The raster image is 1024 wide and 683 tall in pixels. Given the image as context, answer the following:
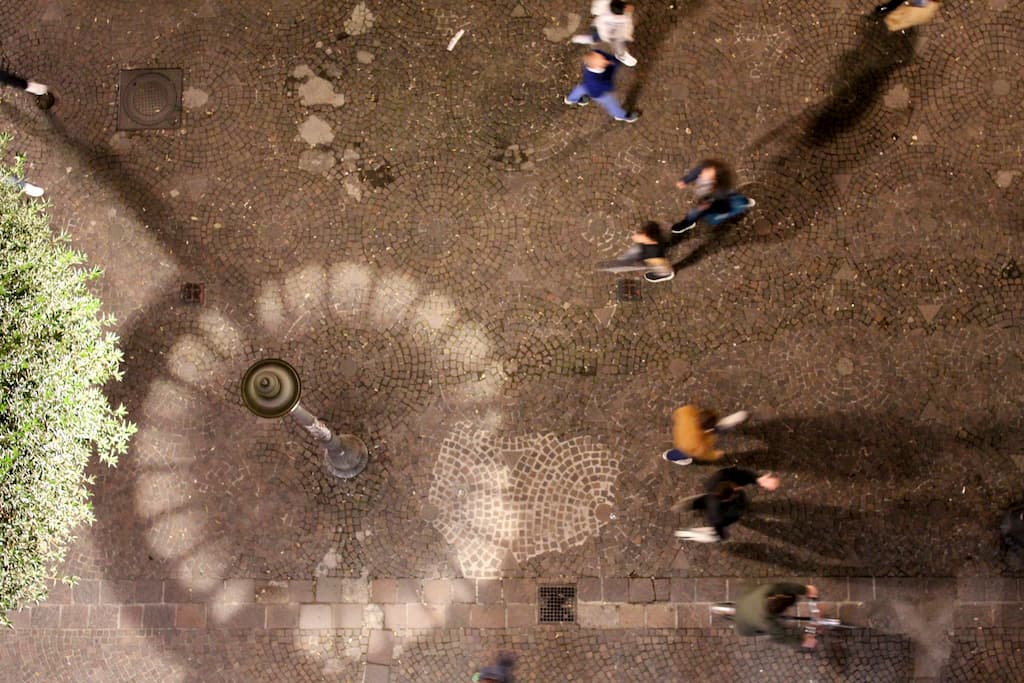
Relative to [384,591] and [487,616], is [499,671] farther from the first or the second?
[384,591]

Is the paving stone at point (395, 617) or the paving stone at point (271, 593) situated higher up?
the paving stone at point (271, 593)

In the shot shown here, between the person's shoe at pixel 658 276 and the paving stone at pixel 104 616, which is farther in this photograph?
the person's shoe at pixel 658 276

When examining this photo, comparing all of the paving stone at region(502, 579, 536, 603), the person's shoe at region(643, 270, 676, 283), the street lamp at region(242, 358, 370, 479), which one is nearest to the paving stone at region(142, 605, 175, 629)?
the street lamp at region(242, 358, 370, 479)

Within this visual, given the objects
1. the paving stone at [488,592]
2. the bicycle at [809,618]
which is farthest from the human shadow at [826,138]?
the paving stone at [488,592]

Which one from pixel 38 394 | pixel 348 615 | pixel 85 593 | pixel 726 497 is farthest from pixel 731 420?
pixel 85 593

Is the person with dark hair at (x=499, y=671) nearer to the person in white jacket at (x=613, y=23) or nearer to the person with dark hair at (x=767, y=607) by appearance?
the person with dark hair at (x=767, y=607)

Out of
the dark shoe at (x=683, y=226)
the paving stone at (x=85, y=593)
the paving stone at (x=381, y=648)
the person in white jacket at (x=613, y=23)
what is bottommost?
the paving stone at (x=381, y=648)
